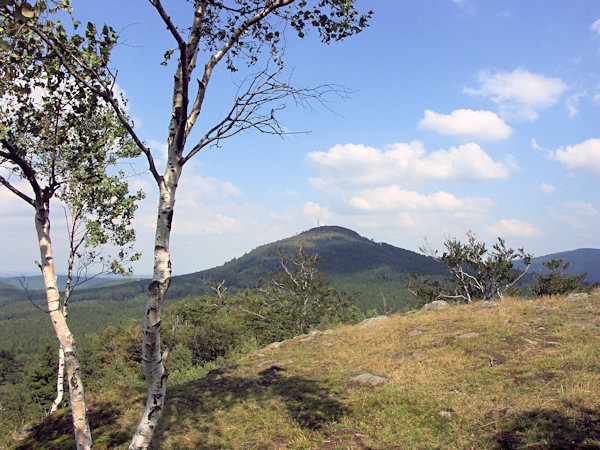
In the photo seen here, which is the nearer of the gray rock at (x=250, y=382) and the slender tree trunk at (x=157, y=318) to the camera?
the slender tree trunk at (x=157, y=318)

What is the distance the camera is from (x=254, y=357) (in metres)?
17.1

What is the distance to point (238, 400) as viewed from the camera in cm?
1079

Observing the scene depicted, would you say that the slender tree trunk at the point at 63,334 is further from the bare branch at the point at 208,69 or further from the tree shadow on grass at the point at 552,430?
the tree shadow on grass at the point at 552,430

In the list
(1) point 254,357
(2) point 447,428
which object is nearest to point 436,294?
(1) point 254,357

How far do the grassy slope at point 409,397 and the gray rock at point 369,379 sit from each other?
1.00 ft

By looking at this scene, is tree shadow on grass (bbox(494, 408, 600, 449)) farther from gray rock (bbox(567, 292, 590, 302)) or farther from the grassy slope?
Result: gray rock (bbox(567, 292, 590, 302))

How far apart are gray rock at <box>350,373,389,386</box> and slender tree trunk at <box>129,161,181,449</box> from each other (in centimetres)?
838

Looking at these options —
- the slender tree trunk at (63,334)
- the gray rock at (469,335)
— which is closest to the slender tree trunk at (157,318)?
the slender tree trunk at (63,334)

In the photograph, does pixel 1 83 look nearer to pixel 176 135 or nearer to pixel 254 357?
pixel 176 135

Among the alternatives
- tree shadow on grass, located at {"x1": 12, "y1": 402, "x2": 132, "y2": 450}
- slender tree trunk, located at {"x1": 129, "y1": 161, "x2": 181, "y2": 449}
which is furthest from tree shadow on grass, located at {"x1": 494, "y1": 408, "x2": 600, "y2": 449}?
tree shadow on grass, located at {"x1": 12, "y1": 402, "x2": 132, "y2": 450}

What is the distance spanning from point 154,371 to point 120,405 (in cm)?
978

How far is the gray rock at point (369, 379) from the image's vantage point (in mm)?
10766

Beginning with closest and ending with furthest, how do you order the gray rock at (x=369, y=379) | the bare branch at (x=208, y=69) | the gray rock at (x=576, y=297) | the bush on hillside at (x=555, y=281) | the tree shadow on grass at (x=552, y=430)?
Answer: the bare branch at (x=208, y=69) < the tree shadow on grass at (x=552, y=430) < the gray rock at (x=369, y=379) < the gray rock at (x=576, y=297) < the bush on hillside at (x=555, y=281)

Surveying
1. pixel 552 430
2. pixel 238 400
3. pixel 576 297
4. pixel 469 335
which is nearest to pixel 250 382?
pixel 238 400
